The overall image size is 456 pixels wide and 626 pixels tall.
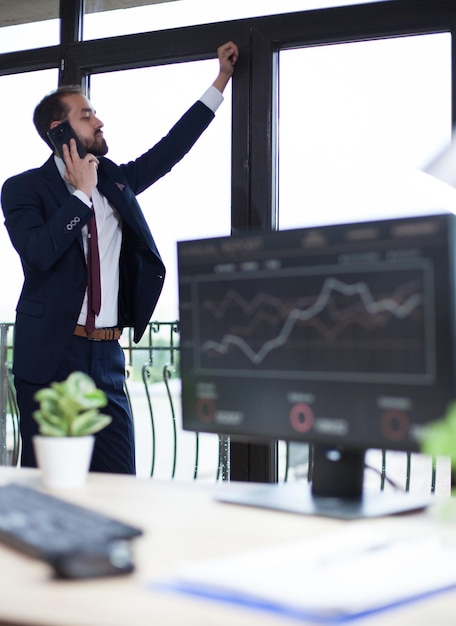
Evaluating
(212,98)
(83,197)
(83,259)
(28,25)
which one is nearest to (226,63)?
(212,98)

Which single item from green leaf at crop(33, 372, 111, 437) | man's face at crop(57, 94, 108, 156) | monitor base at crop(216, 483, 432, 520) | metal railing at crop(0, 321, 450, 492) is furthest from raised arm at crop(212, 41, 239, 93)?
monitor base at crop(216, 483, 432, 520)

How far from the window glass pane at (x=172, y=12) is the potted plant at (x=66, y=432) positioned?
201cm

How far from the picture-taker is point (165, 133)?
3367 millimetres

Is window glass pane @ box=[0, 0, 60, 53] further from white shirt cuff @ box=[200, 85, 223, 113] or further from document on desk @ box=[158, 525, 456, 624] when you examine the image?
document on desk @ box=[158, 525, 456, 624]

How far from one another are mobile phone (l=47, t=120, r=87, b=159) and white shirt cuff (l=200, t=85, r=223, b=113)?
47 cm

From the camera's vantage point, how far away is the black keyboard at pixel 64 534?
100 cm

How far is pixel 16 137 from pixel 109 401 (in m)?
1.45

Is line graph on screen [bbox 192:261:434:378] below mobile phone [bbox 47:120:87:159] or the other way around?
below

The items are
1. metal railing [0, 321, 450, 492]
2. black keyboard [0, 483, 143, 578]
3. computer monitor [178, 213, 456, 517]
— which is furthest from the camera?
metal railing [0, 321, 450, 492]

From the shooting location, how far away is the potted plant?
1.58m

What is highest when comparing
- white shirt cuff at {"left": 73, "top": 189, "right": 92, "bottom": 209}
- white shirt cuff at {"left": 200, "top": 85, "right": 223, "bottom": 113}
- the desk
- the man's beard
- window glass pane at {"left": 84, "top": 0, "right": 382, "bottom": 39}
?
window glass pane at {"left": 84, "top": 0, "right": 382, "bottom": 39}

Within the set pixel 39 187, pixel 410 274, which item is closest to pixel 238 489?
pixel 410 274

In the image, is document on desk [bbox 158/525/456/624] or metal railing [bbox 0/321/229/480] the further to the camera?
metal railing [bbox 0/321/229/480]

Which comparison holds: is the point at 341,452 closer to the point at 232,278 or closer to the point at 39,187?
the point at 232,278
